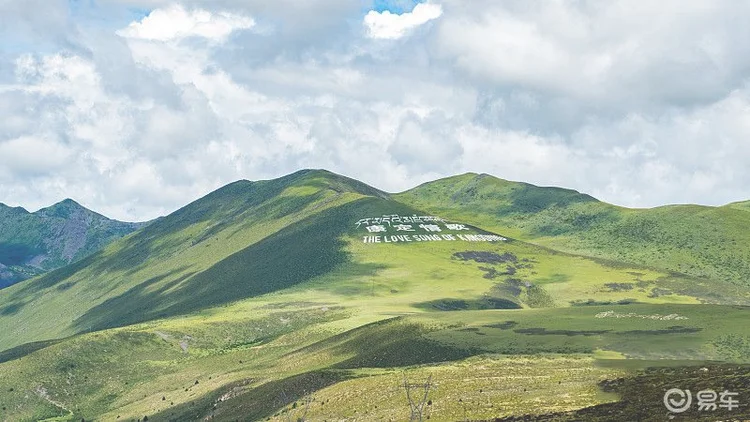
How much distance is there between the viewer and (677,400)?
222ft

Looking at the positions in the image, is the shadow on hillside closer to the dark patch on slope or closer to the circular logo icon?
the dark patch on slope

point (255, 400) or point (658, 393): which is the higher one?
point (658, 393)

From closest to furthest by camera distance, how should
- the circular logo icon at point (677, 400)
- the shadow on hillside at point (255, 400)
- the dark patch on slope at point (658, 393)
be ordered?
the dark patch on slope at point (658, 393), the circular logo icon at point (677, 400), the shadow on hillside at point (255, 400)

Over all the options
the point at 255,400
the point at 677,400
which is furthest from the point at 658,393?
the point at 255,400

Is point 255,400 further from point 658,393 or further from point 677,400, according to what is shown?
point 677,400

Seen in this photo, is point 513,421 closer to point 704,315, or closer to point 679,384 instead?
point 679,384

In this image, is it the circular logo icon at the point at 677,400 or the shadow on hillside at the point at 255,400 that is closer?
the circular logo icon at the point at 677,400

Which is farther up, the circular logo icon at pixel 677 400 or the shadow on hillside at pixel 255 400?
the circular logo icon at pixel 677 400

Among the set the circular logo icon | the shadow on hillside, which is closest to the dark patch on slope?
the circular logo icon

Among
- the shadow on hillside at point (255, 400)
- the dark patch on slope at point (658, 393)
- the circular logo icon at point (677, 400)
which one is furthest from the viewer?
the shadow on hillside at point (255, 400)

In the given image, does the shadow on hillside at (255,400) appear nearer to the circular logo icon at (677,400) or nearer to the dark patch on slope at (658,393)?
the dark patch on slope at (658,393)

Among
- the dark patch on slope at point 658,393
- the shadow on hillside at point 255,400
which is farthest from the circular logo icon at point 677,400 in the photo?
the shadow on hillside at point 255,400

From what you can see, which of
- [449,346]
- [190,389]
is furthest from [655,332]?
[190,389]

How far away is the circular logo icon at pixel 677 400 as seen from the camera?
65.0 metres
